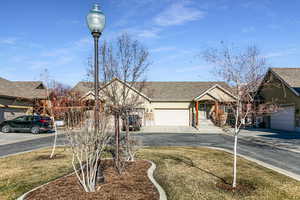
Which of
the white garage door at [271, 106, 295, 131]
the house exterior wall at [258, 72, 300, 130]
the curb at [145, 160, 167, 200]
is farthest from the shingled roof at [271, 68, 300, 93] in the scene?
the curb at [145, 160, 167, 200]

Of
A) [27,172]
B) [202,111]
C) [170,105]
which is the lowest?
[27,172]

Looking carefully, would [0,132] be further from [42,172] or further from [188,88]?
[188,88]

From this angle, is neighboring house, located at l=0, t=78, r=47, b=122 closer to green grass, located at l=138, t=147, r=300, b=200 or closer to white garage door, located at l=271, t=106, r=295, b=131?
green grass, located at l=138, t=147, r=300, b=200

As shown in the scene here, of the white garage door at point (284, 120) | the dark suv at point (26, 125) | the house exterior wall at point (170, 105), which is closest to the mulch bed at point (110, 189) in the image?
the dark suv at point (26, 125)

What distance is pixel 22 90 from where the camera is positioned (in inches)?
1069

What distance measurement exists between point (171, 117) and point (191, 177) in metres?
22.6

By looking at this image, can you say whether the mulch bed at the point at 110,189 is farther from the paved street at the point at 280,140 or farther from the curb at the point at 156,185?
the paved street at the point at 280,140

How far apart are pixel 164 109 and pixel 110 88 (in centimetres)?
1817

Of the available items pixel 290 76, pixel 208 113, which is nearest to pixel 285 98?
pixel 290 76

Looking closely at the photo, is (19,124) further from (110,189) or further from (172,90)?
(172,90)

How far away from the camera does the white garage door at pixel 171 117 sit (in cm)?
2853

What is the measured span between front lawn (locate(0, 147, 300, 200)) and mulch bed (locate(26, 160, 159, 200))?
490 millimetres

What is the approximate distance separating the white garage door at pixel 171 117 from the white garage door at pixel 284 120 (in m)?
10.2

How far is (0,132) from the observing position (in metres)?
20.2
